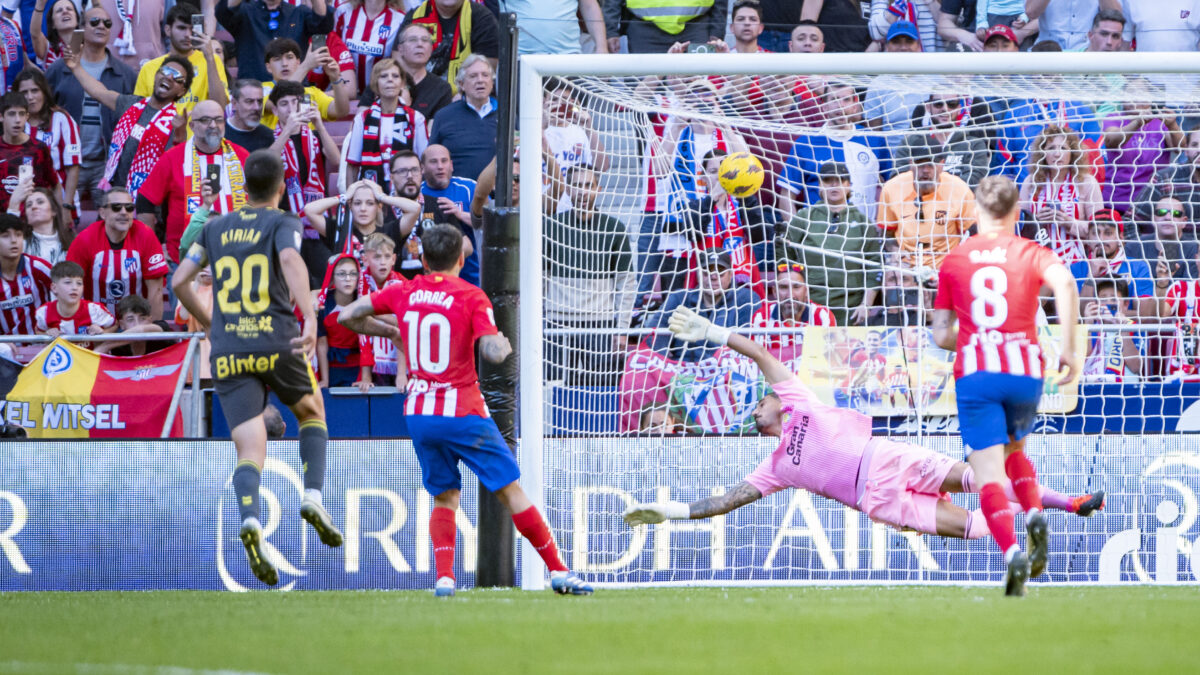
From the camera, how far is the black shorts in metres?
7.33

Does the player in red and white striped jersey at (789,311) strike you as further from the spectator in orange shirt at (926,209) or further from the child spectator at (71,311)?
the child spectator at (71,311)

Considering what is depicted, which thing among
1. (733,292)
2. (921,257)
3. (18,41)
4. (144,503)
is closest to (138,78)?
(18,41)

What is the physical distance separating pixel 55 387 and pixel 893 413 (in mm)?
5775

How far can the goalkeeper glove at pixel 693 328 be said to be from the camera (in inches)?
311

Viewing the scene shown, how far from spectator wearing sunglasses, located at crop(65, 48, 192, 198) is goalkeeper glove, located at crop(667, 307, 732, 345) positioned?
6735 millimetres

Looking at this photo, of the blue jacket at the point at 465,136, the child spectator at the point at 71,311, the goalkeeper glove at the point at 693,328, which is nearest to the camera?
the goalkeeper glove at the point at 693,328

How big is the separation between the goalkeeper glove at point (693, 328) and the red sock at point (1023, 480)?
1587mm

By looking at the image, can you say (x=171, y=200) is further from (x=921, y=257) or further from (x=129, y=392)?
(x=921, y=257)

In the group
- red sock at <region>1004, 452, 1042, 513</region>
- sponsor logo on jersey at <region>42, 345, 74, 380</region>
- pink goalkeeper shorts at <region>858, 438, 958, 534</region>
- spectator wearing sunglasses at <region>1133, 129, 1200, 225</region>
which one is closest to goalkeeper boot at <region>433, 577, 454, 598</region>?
pink goalkeeper shorts at <region>858, 438, 958, 534</region>

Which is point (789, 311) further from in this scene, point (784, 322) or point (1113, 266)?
point (1113, 266)

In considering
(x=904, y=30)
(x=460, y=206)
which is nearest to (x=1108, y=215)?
(x=904, y=30)

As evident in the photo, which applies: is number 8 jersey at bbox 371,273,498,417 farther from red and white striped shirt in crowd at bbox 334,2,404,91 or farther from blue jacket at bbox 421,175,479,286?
red and white striped shirt in crowd at bbox 334,2,404,91

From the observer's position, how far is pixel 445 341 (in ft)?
24.9

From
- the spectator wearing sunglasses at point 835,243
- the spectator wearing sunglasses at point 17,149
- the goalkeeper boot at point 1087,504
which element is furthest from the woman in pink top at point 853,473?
the spectator wearing sunglasses at point 17,149
